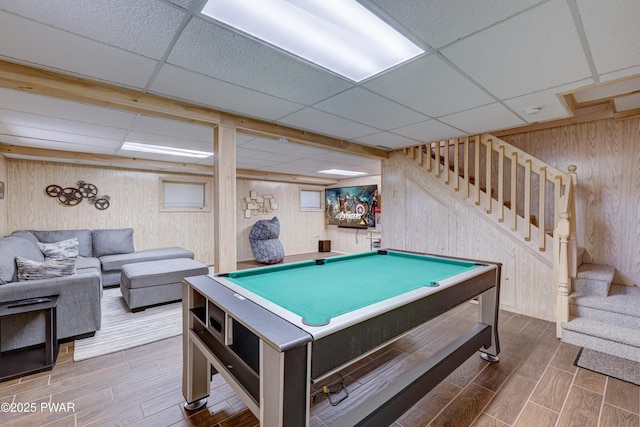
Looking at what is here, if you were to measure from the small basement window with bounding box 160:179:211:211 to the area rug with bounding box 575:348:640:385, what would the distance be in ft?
22.3

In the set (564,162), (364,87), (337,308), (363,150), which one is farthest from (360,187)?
(337,308)

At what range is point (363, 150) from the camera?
4.47 m

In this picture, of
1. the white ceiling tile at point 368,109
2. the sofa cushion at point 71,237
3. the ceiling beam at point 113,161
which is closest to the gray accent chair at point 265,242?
the ceiling beam at point 113,161

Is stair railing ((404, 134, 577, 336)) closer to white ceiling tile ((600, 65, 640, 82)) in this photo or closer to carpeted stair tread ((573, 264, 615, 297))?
carpeted stair tread ((573, 264, 615, 297))

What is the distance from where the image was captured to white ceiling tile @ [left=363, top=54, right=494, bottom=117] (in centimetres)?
197

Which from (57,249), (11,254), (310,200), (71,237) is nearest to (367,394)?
(11,254)

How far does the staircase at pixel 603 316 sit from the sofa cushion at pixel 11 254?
206 inches

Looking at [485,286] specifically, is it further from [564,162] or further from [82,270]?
[82,270]

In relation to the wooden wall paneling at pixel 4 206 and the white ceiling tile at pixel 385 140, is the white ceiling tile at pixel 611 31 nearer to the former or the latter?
the white ceiling tile at pixel 385 140

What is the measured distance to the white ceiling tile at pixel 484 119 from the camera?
281 centimetres

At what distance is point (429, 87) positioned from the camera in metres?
2.26

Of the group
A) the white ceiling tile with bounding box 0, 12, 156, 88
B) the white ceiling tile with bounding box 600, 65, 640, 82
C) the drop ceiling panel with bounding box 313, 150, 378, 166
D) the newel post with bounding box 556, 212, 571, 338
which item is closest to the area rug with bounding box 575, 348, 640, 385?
the newel post with bounding box 556, 212, 571, 338

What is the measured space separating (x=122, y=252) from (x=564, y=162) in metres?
7.27

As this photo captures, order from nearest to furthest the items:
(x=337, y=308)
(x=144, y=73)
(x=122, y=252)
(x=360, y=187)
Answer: (x=337, y=308), (x=144, y=73), (x=122, y=252), (x=360, y=187)
